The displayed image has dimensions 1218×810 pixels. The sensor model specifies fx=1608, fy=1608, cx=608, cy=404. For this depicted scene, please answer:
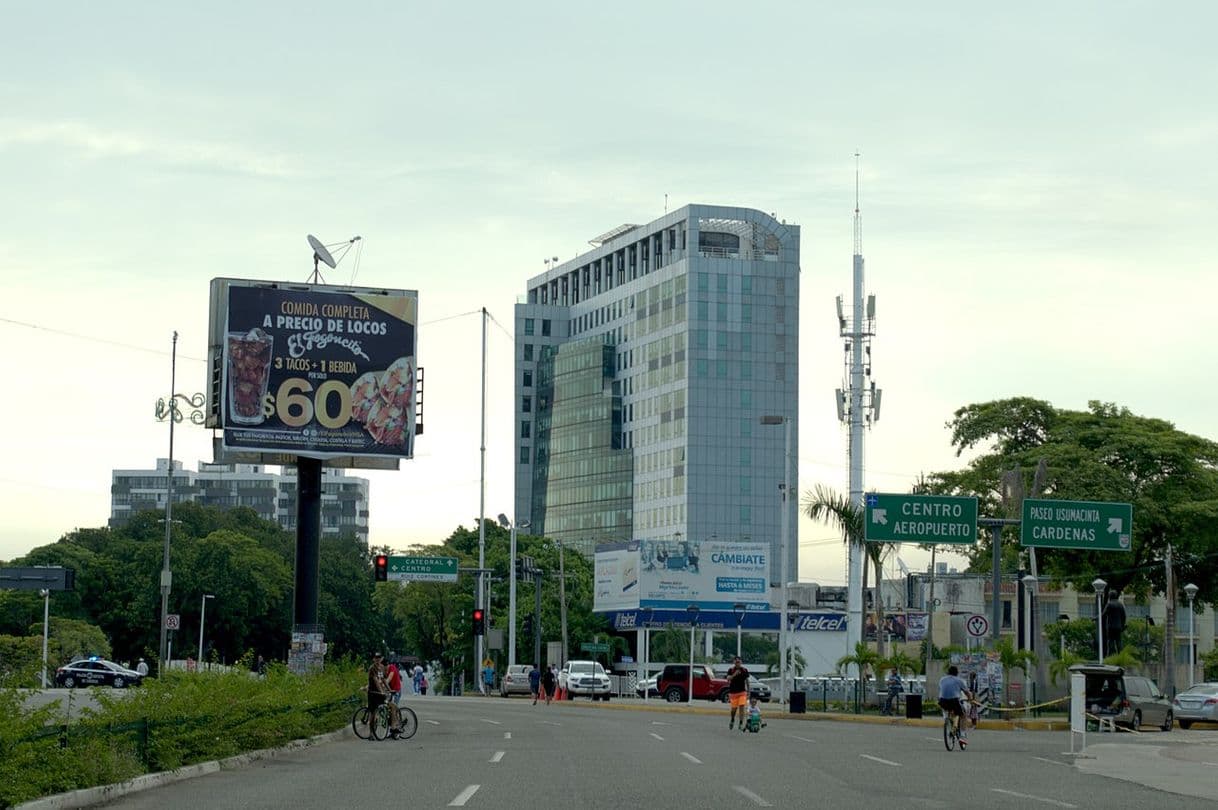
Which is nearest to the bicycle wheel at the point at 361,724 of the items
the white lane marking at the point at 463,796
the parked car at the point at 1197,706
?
the white lane marking at the point at 463,796

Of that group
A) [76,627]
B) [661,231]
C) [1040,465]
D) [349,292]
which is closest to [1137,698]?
[1040,465]

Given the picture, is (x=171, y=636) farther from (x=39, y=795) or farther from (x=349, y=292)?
(x=39, y=795)

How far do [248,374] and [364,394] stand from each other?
134 inches

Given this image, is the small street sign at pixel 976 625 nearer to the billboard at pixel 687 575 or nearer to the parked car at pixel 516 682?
the parked car at pixel 516 682

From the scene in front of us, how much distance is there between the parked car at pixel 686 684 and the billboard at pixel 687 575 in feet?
45.4

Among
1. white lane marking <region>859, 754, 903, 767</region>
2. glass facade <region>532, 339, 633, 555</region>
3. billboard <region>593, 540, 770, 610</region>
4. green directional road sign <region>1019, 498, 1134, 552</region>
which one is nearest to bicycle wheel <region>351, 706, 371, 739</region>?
white lane marking <region>859, 754, 903, 767</region>

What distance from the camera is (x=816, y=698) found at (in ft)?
215

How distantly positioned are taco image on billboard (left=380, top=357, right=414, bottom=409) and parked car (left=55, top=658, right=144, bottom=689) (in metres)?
28.7

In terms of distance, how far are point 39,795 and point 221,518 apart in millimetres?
110770

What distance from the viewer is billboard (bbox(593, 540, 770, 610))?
8894cm

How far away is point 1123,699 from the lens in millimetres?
45000

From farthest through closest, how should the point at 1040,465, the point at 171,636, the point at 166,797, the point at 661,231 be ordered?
the point at 661,231, the point at 171,636, the point at 1040,465, the point at 166,797

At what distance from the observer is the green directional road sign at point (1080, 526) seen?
159 ft

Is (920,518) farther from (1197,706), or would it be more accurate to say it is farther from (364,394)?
(364,394)
